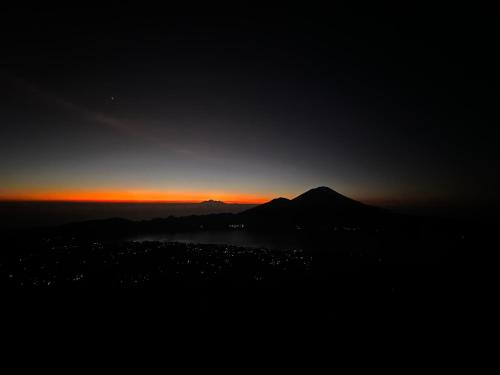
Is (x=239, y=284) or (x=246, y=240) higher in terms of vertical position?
(x=246, y=240)

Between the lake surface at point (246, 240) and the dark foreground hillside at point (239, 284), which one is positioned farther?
the lake surface at point (246, 240)

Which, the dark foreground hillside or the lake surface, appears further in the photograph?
the lake surface

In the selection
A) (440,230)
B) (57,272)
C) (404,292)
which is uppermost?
(440,230)

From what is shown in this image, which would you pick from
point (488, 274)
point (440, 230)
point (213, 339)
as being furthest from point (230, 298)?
point (440, 230)

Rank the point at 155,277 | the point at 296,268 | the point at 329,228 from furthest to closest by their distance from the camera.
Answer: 1. the point at 329,228
2. the point at 296,268
3. the point at 155,277

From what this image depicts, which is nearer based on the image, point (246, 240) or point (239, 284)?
point (239, 284)

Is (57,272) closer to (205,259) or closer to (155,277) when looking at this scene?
(155,277)

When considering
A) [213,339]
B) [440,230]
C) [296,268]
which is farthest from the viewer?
[440,230]

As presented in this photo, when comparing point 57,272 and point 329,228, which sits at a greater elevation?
point 329,228

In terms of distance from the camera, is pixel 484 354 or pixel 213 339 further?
pixel 213 339

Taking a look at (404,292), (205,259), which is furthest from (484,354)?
(205,259)

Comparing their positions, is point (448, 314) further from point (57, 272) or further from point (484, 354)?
point (57, 272)
